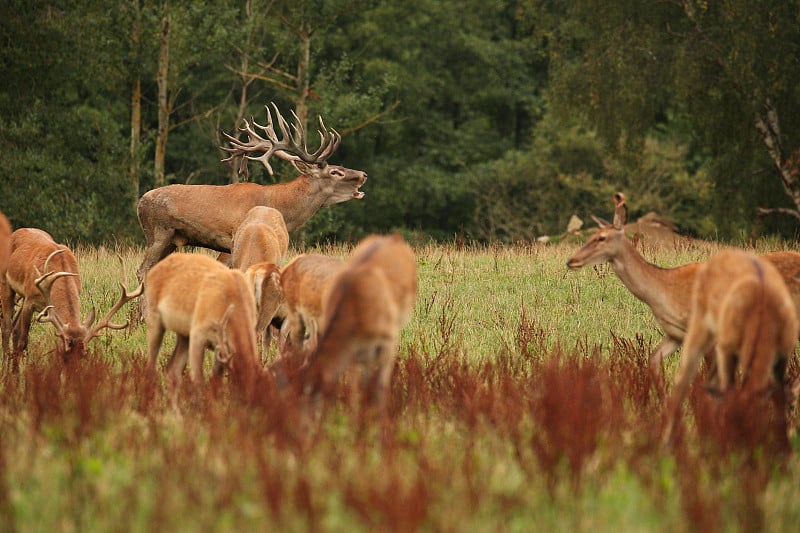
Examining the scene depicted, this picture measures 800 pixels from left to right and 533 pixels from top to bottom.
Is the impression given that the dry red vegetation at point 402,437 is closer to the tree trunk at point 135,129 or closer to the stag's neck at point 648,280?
the stag's neck at point 648,280

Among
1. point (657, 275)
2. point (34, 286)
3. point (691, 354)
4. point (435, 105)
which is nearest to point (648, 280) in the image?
point (657, 275)

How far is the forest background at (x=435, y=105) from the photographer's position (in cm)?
2105

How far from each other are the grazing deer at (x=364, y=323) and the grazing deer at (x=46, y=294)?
3274 millimetres

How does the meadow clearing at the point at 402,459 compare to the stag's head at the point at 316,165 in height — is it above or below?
below

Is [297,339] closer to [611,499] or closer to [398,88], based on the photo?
[611,499]

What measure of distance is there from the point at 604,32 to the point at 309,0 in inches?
377

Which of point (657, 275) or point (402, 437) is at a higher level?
point (657, 275)

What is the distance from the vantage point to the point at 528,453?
19.1 feet

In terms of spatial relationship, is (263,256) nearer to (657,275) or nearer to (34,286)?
(34,286)

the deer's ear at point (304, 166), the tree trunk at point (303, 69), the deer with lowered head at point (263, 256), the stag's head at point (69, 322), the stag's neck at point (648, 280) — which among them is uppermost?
the tree trunk at point (303, 69)

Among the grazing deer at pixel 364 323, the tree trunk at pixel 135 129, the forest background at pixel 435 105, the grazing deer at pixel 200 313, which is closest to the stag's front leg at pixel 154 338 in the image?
the grazing deer at pixel 200 313

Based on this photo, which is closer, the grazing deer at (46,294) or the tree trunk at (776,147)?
the grazing deer at (46,294)

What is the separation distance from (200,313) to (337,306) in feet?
5.80

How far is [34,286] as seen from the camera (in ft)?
31.2
